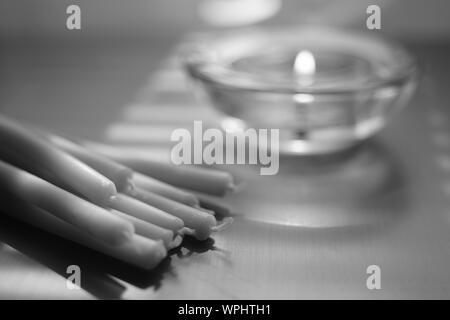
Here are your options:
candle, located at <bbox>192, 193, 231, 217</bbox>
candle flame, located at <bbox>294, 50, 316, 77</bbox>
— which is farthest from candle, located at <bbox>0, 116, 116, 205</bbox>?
candle flame, located at <bbox>294, 50, 316, 77</bbox>

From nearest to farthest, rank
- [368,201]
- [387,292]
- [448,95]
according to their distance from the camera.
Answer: [387,292] < [368,201] < [448,95]

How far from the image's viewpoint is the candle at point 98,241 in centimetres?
51

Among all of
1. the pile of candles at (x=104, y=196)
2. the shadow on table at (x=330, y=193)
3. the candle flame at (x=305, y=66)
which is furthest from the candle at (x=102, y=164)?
the candle flame at (x=305, y=66)

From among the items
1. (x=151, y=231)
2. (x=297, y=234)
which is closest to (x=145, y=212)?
(x=151, y=231)

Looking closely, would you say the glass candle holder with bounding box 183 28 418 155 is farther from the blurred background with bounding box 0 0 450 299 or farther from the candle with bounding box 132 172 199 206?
the candle with bounding box 132 172 199 206

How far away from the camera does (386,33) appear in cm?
123

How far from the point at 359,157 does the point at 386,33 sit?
546 millimetres

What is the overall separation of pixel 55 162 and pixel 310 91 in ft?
0.81

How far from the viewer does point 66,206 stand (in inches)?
21.2

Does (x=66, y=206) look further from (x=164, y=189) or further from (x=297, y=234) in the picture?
(x=297, y=234)

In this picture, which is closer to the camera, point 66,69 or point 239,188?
point 239,188

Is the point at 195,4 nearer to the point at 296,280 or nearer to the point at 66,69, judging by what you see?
the point at 66,69

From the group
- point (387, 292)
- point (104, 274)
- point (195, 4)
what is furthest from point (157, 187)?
point (195, 4)

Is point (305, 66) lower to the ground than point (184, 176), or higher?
higher
